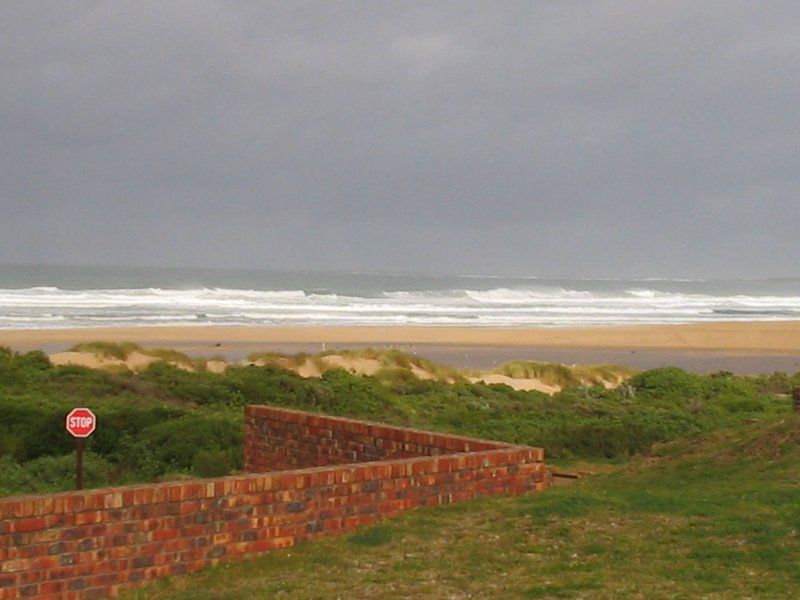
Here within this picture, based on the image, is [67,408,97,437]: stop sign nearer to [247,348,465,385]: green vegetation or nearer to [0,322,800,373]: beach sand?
[247,348,465,385]: green vegetation

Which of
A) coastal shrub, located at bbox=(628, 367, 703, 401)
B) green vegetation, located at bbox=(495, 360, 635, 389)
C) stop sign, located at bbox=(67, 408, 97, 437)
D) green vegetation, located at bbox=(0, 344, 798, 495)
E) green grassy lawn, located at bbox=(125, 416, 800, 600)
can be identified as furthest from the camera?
green vegetation, located at bbox=(495, 360, 635, 389)

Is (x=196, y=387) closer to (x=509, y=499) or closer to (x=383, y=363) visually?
(x=383, y=363)

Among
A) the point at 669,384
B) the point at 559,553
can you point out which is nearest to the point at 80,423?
the point at 559,553

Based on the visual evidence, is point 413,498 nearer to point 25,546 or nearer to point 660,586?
point 660,586

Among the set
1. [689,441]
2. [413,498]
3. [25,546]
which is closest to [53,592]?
[25,546]

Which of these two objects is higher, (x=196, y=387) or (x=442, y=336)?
(x=442, y=336)

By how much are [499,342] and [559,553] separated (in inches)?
1487

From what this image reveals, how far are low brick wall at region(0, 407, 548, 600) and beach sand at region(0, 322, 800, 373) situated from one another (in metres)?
25.6

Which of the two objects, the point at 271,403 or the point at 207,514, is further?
the point at 271,403

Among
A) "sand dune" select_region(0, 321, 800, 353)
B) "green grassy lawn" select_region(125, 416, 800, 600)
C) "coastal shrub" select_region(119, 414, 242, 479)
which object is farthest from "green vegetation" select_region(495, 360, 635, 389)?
"green grassy lawn" select_region(125, 416, 800, 600)

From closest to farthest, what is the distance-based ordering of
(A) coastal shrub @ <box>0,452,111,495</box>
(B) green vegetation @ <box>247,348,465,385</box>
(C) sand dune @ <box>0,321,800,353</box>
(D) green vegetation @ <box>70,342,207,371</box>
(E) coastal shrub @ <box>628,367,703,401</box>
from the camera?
1. (A) coastal shrub @ <box>0,452,111,495</box>
2. (E) coastal shrub @ <box>628,367,703,401</box>
3. (B) green vegetation @ <box>247,348,465,385</box>
4. (D) green vegetation @ <box>70,342,207,371</box>
5. (C) sand dune @ <box>0,321,800,353</box>

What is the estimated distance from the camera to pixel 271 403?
18.1 meters

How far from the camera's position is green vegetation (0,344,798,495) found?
13.3 m

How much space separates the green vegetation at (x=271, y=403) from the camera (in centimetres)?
1331
